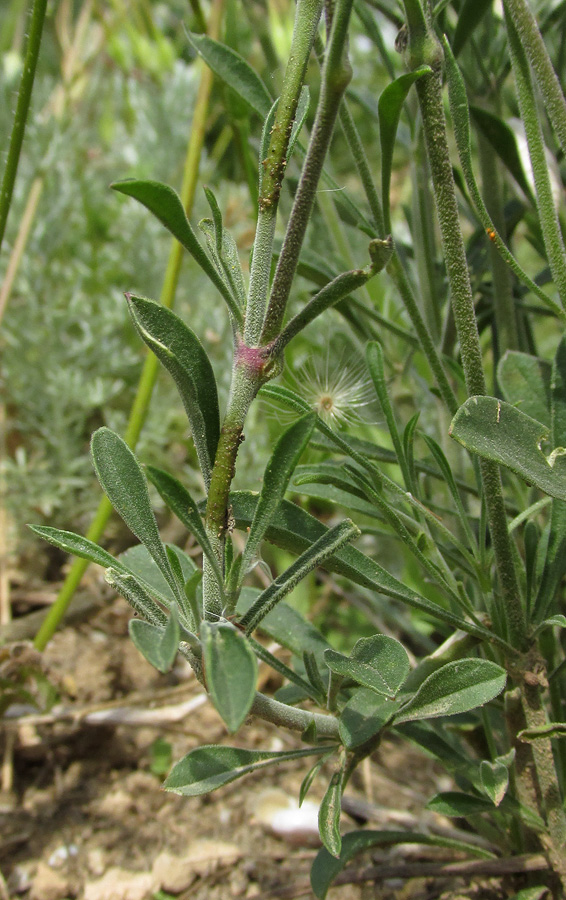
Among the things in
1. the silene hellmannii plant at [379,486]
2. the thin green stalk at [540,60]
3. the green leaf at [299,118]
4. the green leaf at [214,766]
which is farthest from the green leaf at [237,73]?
the green leaf at [214,766]

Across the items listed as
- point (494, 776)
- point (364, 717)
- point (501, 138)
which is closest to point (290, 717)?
point (364, 717)

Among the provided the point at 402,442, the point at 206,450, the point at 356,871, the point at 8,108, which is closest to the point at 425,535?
the point at 402,442

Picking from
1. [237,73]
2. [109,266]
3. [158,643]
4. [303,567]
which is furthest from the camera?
[109,266]

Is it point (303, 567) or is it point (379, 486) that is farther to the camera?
point (379, 486)

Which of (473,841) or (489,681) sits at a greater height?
(489,681)

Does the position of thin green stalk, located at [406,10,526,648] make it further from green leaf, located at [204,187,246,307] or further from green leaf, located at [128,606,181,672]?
green leaf, located at [128,606,181,672]

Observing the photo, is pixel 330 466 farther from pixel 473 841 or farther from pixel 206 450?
pixel 473 841

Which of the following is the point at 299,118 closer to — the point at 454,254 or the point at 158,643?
the point at 454,254
